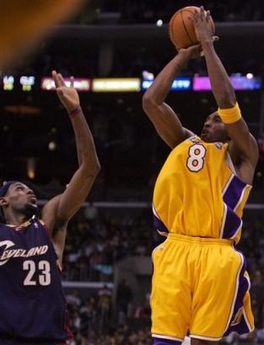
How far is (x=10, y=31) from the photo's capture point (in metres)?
21.2

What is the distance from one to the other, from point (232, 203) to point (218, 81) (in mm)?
730

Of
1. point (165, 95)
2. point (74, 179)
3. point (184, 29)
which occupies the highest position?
point (184, 29)

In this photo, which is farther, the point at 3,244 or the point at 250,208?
the point at 250,208

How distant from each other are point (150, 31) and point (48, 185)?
230 inches

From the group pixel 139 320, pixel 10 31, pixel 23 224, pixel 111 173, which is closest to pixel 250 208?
pixel 111 173

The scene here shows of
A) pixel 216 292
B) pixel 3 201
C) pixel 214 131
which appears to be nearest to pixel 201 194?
pixel 214 131

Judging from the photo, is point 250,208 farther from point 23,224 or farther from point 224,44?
point 23,224

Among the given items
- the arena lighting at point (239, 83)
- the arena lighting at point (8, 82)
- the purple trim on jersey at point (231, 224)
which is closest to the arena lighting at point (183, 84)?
the arena lighting at point (239, 83)

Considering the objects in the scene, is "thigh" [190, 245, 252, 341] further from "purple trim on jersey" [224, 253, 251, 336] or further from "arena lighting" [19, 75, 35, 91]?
"arena lighting" [19, 75, 35, 91]

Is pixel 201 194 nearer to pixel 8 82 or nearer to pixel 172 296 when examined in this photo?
pixel 172 296

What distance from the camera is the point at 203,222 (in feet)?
17.4

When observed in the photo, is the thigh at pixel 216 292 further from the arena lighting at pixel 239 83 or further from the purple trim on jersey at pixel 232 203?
Answer: the arena lighting at pixel 239 83

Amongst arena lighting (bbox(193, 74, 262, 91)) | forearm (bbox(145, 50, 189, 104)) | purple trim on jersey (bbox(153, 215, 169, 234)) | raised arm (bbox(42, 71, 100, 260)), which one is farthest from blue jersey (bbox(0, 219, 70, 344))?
arena lighting (bbox(193, 74, 262, 91))

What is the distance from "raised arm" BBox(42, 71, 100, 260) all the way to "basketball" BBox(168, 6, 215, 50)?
73 centimetres
